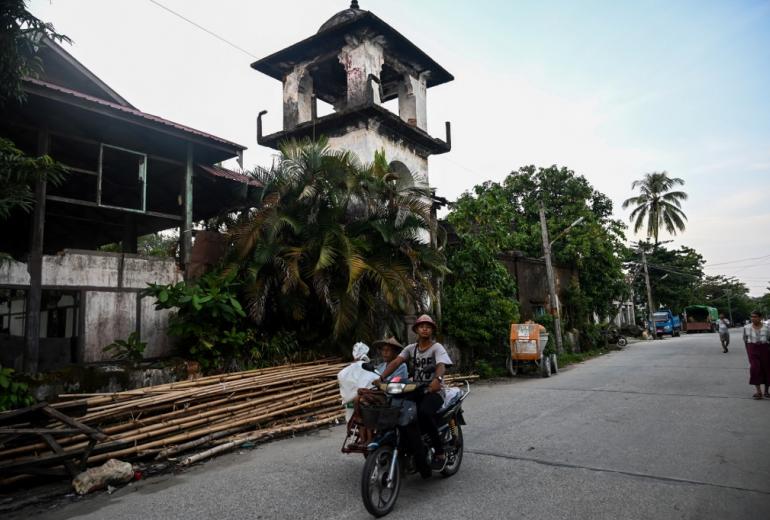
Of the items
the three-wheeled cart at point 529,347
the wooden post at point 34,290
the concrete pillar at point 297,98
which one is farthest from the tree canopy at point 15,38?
the three-wheeled cart at point 529,347

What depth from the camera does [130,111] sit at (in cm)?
891

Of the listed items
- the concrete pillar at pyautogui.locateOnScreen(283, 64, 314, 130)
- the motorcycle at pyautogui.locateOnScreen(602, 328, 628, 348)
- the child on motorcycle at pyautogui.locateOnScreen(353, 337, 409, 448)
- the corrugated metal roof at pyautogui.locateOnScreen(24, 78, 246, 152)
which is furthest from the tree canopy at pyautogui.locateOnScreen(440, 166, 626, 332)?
the child on motorcycle at pyautogui.locateOnScreen(353, 337, 409, 448)

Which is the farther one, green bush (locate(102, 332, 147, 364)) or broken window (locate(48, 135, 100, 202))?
broken window (locate(48, 135, 100, 202))

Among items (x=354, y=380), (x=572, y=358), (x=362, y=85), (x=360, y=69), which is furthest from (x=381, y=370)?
(x=572, y=358)

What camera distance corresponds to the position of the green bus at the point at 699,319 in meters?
43.5

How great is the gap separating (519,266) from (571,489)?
17.9 m

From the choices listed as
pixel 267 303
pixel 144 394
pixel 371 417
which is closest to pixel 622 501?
pixel 371 417

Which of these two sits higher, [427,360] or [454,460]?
[427,360]

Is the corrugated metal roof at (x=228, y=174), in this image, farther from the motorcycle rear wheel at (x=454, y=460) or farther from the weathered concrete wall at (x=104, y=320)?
the motorcycle rear wheel at (x=454, y=460)

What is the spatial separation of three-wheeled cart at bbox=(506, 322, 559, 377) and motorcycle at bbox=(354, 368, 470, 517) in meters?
9.06

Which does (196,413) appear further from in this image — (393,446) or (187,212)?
(187,212)

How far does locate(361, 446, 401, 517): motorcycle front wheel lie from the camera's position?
3.92m

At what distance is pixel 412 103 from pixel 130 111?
8.76 meters

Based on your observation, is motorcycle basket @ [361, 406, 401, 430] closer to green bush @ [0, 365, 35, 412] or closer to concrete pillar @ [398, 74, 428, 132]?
green bush @ [0, 365, 35, 412]
